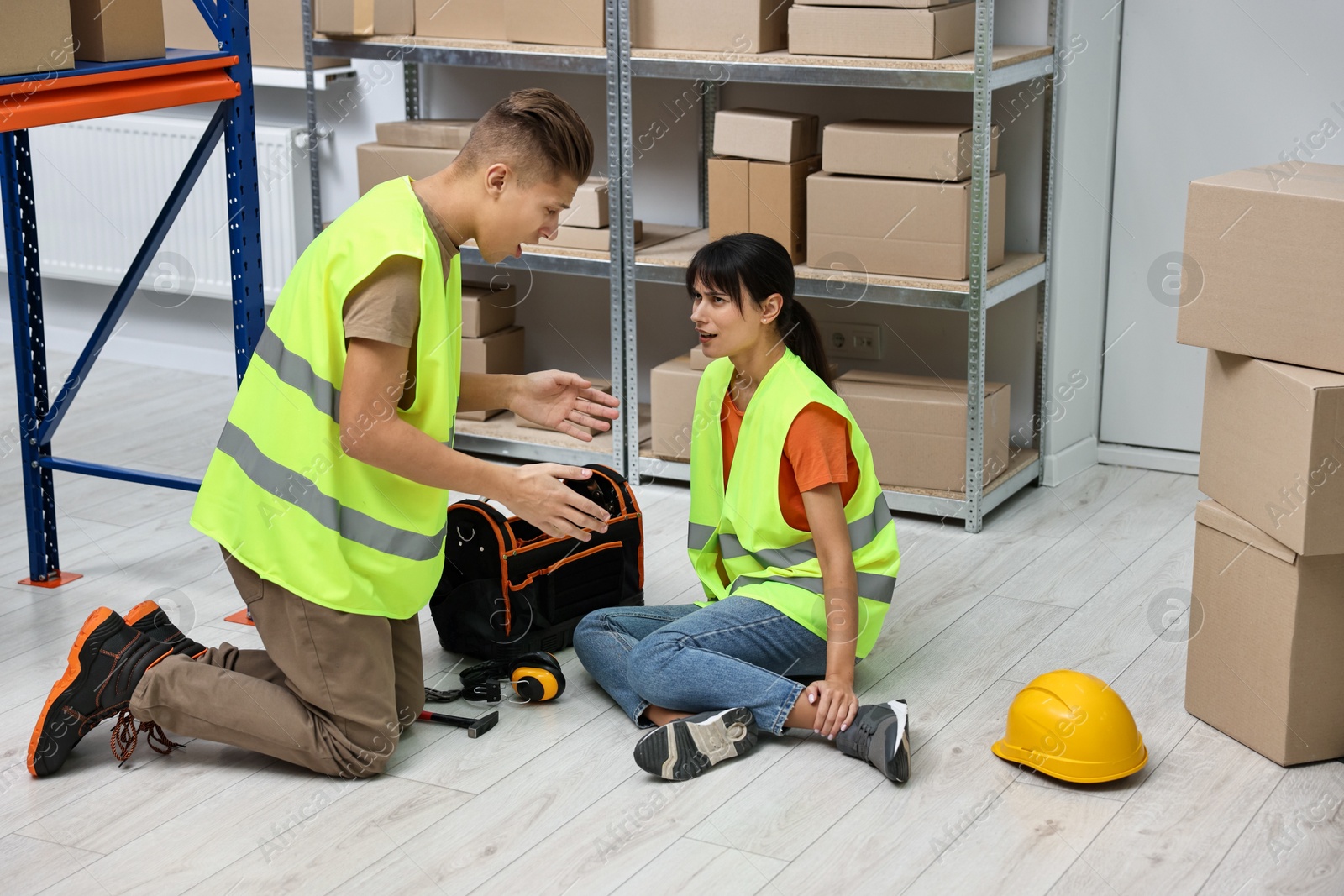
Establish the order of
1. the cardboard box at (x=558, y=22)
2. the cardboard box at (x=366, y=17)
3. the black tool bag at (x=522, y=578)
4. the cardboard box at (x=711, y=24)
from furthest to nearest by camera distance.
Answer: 1. the cardboard box at (x=366, y=17)
2. the cardboard box at (x=558, y=22)
3. the cardboard box at (x=711, y=24)
4. the black tool bag at (x=522, y=578)

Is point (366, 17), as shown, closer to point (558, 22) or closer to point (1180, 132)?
point (558, 22)

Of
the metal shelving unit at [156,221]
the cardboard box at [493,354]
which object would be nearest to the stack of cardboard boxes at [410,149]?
the cardboard box at [493,354]

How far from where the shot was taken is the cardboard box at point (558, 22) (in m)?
3.52

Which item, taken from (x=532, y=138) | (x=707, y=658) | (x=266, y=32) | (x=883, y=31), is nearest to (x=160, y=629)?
(x=707, y=658)

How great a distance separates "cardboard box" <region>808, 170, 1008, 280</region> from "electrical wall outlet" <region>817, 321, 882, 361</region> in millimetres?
444

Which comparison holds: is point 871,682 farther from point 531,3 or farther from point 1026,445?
point 531,3

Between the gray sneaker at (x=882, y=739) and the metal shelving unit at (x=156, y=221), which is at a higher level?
the metal shelving unit at (x=156, y=221)

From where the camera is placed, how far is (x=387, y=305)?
2.08 m

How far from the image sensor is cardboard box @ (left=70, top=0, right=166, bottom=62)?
249cm

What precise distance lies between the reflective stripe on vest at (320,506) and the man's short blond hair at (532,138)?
0.53m

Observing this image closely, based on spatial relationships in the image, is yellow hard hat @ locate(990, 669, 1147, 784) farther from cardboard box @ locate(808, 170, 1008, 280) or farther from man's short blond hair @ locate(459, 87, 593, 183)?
cardboard box @ locate(808, 170, 1008, 280)

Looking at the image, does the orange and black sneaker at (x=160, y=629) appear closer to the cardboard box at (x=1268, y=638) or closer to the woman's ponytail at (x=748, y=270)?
the woman's ponytail at (x=748, y=270)

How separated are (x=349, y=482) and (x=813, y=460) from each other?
2.35 feet

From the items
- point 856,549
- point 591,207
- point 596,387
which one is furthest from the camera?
point 596,387
